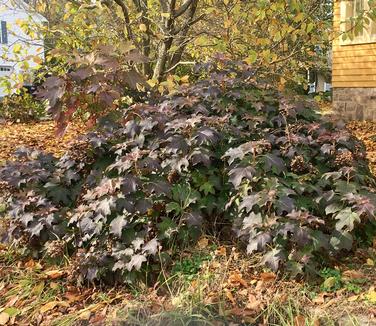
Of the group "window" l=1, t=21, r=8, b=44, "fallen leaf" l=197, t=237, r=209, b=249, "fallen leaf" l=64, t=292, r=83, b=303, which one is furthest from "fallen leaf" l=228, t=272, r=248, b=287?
"window" l=1, t=21, r=8, b=44

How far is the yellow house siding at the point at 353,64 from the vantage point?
11.0m

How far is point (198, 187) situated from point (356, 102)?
9014mm

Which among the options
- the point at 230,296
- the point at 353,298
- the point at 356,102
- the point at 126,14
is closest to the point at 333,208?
the point at 353,298

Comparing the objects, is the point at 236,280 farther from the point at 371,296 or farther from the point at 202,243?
the point at 371,296

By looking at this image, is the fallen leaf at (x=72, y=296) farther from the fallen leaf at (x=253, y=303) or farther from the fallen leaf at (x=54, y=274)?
the fallen leaf at (x=253, y=303)

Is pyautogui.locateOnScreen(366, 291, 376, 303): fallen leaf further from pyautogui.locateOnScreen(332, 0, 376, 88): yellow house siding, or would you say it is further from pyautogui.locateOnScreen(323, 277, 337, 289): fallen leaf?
pyautogui.locateOnScreen(332, 0, 376, 88): yellow house siding

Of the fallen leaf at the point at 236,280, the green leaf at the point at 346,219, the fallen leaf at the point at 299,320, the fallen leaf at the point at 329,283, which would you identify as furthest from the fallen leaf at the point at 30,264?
the green leaf at the point at 346,219

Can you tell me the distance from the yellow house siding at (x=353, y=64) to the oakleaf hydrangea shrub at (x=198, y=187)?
302 inches

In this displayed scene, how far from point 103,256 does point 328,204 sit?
162 cm

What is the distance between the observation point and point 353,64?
1148cm

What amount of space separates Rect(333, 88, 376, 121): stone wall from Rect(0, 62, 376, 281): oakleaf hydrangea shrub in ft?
24.6

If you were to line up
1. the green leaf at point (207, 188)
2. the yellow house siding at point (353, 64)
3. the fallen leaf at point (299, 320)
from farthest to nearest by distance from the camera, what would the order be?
the yellow house siding at point (353, 64)
the green leaf at point (207, 188)
the fallen leaf at point (299, 320)

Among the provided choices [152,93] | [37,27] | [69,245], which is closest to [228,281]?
[69,245]

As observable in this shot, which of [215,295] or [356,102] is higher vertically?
[356,102]
